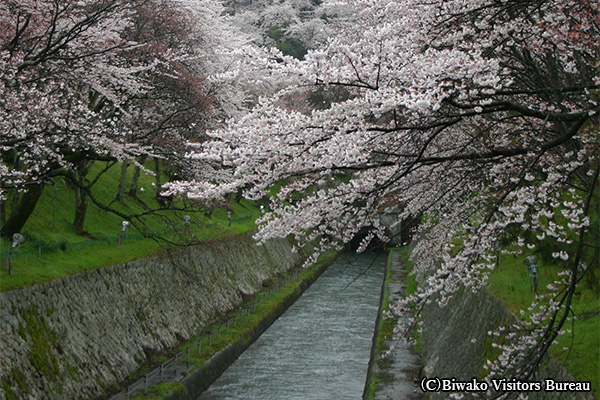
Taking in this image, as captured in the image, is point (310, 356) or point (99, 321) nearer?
point (99, 321)

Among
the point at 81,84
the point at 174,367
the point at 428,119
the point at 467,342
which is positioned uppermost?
the point at 81,84

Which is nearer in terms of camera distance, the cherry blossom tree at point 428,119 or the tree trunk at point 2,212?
the cherry blossom tree at point 428,119

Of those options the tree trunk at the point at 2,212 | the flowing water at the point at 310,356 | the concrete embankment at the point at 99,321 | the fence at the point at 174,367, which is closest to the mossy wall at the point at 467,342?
the flowing water at the point at 310,356

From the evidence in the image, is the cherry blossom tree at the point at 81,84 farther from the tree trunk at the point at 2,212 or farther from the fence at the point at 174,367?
the fence at the point at 174,367

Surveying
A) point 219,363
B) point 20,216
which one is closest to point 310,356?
point 219,363

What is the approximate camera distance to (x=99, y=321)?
13.3 metres

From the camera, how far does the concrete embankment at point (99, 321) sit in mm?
10258

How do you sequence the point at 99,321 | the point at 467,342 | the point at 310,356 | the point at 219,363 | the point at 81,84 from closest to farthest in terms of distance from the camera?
the point at 467,342, the point at 99,321, the point at 219,363, the point at 81,84, the point at 310,356

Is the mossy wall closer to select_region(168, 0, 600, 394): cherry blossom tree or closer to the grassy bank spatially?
select_region(168, 0, 600, 394): cherry blossom tree

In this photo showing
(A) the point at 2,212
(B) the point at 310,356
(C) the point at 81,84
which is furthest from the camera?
(B) the point at 310,356

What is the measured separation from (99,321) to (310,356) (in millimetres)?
7257

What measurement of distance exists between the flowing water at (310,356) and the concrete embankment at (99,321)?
2.37m

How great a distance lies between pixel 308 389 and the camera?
14.6 meters

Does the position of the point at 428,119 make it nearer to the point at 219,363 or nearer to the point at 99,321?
the point at 99,321
